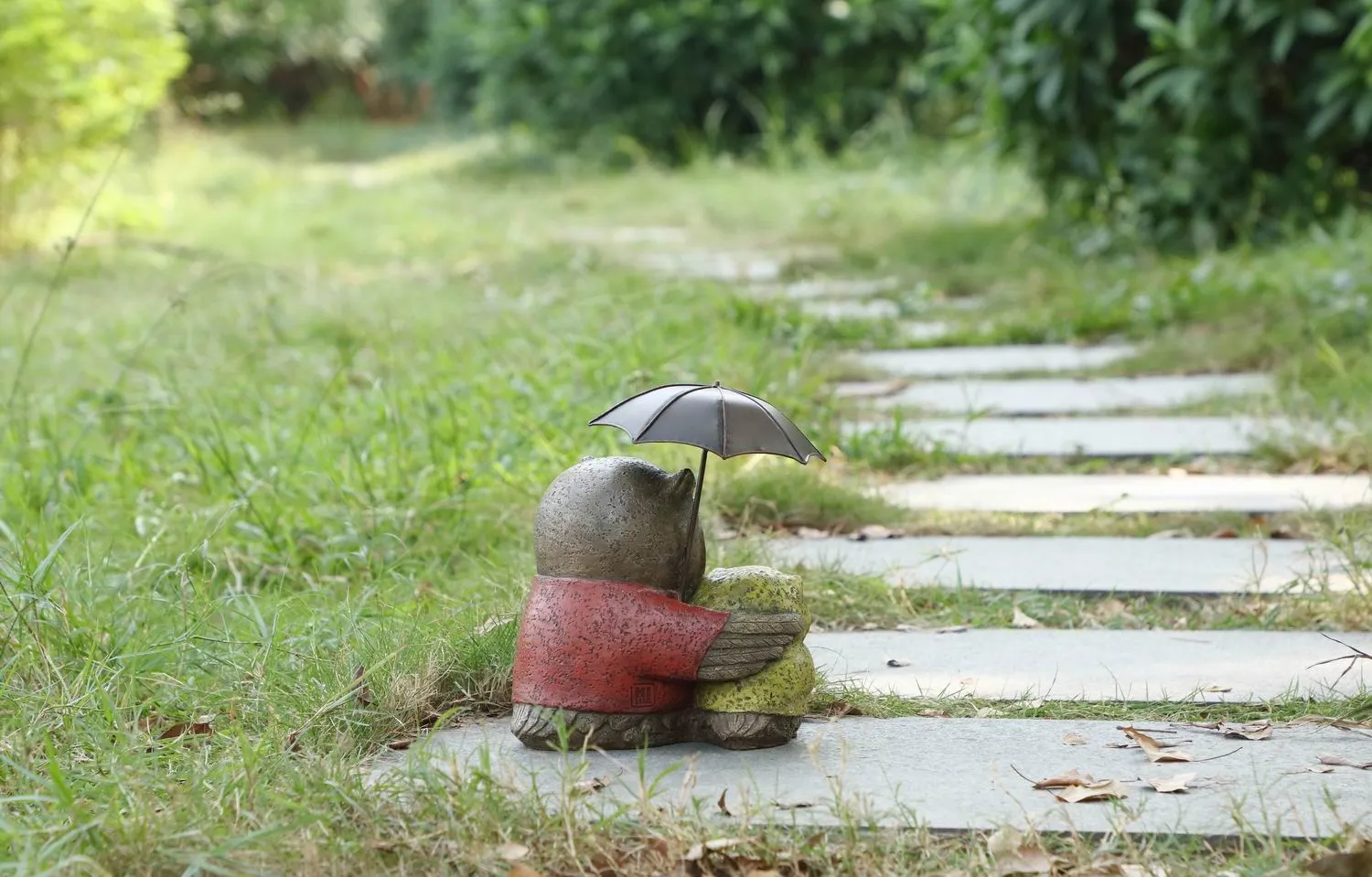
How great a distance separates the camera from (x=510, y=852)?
1.79 m

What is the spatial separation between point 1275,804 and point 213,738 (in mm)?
1455

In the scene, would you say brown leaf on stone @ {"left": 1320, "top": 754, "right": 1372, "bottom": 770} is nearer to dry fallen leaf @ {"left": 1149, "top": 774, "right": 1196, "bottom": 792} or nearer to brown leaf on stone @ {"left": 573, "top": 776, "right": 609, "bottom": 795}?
dry fallen leaf @ {"left": 1149, "top": 774, "right": 1196, "bottom": 792}

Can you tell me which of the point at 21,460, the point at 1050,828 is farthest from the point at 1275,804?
the point at 21,460

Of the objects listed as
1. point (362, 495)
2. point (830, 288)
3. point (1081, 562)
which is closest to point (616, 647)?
point (1081, 562)

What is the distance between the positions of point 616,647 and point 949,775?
0.49 m

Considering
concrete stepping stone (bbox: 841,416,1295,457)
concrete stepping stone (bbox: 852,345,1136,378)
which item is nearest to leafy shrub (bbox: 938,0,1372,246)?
concrete stepping stone (bbox: 852,345,1136,378)

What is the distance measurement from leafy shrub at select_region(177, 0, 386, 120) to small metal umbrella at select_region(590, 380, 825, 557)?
1675cm

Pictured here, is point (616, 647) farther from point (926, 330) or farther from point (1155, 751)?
point (926, 330)

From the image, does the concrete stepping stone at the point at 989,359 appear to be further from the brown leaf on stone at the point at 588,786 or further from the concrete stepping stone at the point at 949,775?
the brown leaf on stone at the point at 588,786

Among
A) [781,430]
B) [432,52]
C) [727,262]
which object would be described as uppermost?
[781,430]

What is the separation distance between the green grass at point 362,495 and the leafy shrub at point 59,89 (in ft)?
1.51

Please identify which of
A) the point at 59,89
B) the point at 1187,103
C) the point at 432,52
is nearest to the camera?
the point at 1187,103

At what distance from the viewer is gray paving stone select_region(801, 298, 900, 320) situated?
19.2 feet

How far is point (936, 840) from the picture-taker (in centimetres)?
185
